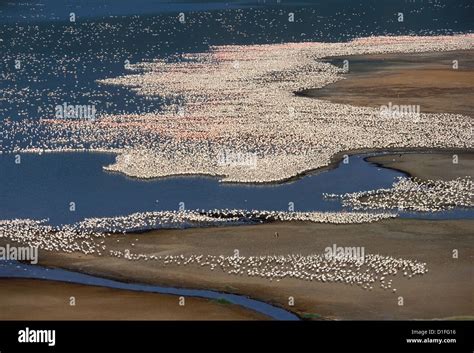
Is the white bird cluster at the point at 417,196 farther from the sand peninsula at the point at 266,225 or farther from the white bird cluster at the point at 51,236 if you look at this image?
the white bird cluster at the point at 51,236

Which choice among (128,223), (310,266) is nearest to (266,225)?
(128,223)

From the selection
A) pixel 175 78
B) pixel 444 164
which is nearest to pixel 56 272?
pixel 444 164

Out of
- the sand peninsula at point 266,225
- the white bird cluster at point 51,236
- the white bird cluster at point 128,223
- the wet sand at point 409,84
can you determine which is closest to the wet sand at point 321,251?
the sand peninsula at point 266,225

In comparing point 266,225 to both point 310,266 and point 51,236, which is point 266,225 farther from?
point 51,236

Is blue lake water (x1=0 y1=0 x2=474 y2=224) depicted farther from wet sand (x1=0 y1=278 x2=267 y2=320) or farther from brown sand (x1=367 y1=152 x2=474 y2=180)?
wet sand (x1=0 y1=278 x2=267 y2=320)

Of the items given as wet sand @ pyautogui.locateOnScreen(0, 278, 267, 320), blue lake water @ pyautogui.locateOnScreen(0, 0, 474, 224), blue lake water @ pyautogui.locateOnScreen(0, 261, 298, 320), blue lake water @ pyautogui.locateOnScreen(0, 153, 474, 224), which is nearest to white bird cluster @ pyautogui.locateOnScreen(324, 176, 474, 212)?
blue lake water @ pyautogui.locateOnScreen(0, 153, 474, 224)
